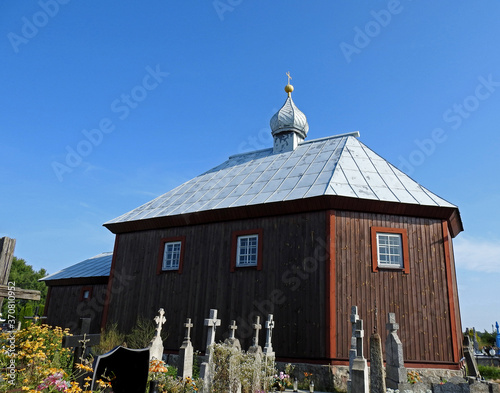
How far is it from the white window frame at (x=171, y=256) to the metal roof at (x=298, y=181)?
1.14 meters

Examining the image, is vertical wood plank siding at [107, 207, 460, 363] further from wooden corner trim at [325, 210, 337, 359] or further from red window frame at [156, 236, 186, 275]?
red window frame at [156, 236, 186, 275]

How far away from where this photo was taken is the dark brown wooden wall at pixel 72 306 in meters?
18.9

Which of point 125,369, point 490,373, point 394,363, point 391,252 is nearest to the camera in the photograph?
point 125,369

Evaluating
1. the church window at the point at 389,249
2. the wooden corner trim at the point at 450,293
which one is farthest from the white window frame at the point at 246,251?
the wooden corner trim at the point at 450,293

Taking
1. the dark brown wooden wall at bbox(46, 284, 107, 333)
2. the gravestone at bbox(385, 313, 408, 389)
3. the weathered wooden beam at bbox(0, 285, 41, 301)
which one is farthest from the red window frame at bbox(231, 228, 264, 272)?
the weathered wooden beam at bbox(0, 285, 41, 301)

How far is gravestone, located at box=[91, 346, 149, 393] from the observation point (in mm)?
6184

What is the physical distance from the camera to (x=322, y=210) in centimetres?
1291

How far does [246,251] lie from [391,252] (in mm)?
4573

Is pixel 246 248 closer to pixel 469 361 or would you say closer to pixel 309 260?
pixel 309 260

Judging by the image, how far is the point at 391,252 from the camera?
1279cm

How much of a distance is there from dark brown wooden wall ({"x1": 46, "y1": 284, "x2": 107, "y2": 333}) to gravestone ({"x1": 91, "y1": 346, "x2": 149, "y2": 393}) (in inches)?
487

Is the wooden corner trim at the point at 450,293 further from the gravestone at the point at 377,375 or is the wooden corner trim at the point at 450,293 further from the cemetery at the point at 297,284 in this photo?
the gravestone at the point at 377,375

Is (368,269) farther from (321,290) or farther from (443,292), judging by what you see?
(443,292)

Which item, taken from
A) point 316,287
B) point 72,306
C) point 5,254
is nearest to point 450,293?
point 316,287
